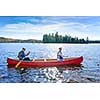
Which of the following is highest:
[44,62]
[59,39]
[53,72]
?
[59,39]

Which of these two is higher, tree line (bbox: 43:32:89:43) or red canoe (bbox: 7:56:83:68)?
tree line (bbox: 43:32:89:43)

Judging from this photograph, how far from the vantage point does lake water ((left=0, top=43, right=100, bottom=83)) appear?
13.8ft

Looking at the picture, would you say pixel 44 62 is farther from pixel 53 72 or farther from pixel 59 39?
pixel 59 39

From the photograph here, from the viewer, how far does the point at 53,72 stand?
4.27 metres

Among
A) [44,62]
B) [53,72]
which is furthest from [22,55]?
[53,72]

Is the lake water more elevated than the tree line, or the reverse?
the tree line

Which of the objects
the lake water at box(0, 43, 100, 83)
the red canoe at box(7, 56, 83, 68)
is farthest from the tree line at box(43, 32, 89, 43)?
the red canoe at box(7, 56, 83, 68)

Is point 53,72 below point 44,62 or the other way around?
below

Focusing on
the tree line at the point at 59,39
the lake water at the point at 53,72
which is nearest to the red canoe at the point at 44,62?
the lake water at the point at 53,72

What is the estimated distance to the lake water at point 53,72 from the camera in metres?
4.21

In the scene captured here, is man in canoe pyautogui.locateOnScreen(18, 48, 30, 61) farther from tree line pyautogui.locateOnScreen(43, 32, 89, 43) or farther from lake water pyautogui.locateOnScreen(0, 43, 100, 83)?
tree line pyautogui.locateOnScreen(43, 32, 89, 43)

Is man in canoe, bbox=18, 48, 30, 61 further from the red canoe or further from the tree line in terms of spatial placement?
the tree line
